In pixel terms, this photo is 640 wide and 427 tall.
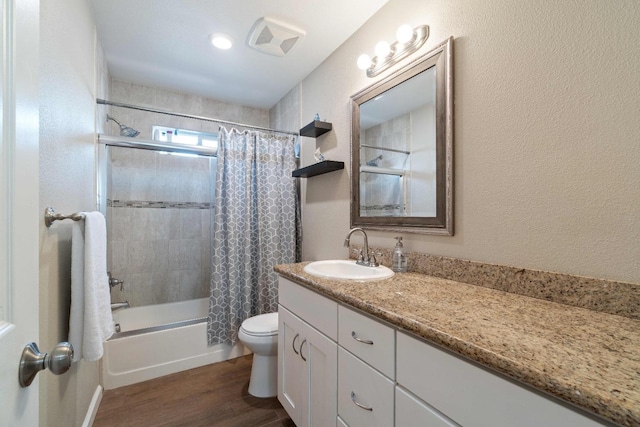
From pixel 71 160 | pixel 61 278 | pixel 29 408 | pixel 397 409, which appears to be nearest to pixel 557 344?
pixel 397 409

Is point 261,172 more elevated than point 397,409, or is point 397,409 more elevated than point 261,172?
point 261,172

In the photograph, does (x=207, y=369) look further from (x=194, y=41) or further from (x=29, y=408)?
(x=194, y=41)

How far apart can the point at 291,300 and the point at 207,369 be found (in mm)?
1203

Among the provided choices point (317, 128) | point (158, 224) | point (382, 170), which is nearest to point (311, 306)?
point (382, 170)

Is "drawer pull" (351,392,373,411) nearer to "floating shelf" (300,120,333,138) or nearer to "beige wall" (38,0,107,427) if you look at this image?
"beige wall" (38,0,107,427)

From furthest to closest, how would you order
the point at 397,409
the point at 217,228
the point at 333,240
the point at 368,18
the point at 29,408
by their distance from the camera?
the point at 217,228
the point at 333,240
the point at 368,18
the point at 397,409
the point at 29,408

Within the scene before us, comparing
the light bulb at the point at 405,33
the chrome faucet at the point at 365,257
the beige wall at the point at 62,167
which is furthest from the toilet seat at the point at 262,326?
the light bulb at the point at 405,33

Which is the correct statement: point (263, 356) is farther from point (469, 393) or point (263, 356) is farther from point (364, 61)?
point (364, 61)

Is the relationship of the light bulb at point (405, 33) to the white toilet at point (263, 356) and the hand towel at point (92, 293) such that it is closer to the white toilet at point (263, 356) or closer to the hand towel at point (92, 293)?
the hand towel at point (92, 293)

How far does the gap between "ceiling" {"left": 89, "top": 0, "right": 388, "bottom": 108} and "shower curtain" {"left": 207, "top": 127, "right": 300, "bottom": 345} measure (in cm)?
53

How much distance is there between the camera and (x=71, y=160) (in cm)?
124

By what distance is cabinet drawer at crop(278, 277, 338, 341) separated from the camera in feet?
3.68

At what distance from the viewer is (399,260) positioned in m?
1.41

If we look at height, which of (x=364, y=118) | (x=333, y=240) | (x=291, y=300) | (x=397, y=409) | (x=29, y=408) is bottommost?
(x=397, y=409)
